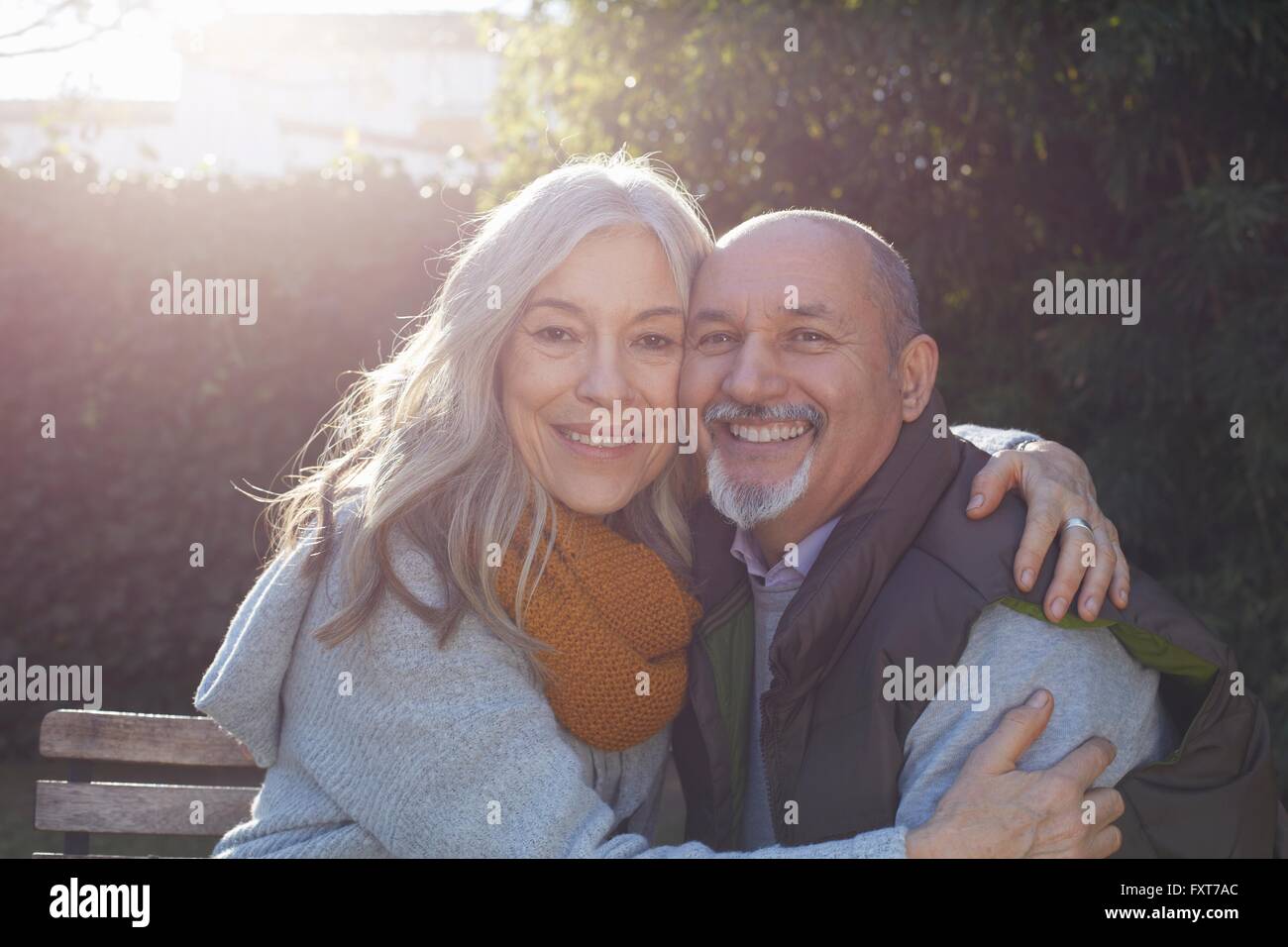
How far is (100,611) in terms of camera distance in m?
6.20

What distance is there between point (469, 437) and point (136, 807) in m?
1.27

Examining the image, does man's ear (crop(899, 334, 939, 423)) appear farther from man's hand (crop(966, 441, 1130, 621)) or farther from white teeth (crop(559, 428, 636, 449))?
white teeth (crop(559, 428, 636, 449))

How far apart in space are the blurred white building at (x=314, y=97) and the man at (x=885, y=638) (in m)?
18.1

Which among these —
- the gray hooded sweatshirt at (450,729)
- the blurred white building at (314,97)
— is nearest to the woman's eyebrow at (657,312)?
the gray hooded sweatshirt at (450,729)

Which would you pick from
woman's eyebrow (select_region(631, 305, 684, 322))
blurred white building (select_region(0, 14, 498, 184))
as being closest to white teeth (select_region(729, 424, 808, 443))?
woman's eyebrow (select_region(631, 305, 684, 322))

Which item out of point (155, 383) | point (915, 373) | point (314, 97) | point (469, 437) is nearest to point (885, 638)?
point (915, 373)

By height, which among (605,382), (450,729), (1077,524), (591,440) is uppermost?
(605,382)

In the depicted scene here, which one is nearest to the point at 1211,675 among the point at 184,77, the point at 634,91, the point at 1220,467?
the point at 1220,467

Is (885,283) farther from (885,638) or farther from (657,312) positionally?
(885,638)

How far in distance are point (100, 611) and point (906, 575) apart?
4815 millimetres

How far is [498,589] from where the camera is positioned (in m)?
2.75

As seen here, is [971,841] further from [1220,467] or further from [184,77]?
[184,77]

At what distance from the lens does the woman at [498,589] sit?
2.53 metres

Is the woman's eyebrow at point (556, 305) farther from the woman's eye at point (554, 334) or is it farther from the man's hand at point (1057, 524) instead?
the man's hand at point (1057, 524)
